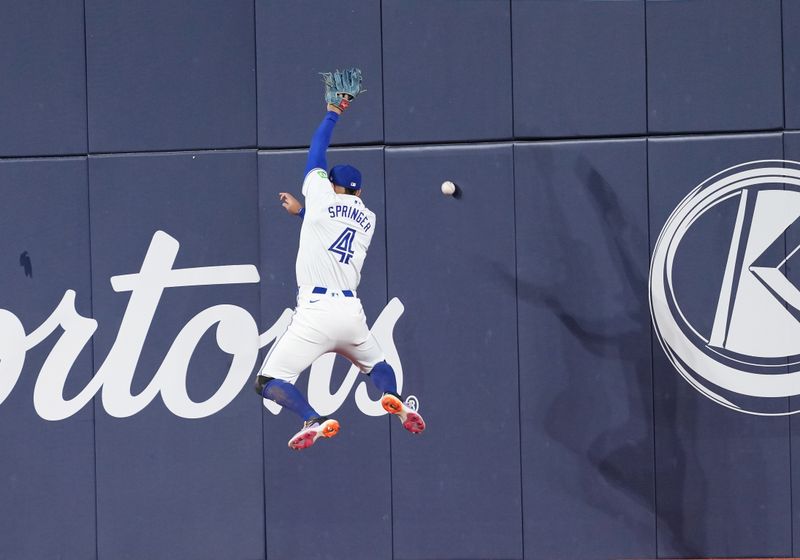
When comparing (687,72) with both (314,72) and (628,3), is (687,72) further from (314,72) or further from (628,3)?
(314,72)

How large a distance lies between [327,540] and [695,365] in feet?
10.5

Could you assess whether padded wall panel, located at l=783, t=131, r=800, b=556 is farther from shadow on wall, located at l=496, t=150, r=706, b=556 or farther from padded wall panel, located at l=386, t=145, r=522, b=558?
padded wall panel, located at l=386, t=145, r=522, b=558

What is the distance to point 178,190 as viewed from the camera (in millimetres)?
7777

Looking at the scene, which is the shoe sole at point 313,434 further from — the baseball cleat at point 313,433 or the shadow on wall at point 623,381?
the shadow on wall at point 623,381

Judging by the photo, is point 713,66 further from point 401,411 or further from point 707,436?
point 401,411

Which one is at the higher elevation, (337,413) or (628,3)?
(628,3)

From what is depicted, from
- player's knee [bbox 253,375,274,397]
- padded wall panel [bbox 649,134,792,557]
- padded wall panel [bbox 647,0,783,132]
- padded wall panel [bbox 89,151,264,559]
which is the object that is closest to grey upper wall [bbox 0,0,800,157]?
padded wall panel [bbox 647,0,783,132]

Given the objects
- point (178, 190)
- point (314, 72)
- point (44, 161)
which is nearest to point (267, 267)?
point (178, 190)

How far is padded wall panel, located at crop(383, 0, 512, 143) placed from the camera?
752 centimetres

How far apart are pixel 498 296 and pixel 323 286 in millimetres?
1928

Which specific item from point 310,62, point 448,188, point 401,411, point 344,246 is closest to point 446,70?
point 448,188

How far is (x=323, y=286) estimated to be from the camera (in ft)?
20.0

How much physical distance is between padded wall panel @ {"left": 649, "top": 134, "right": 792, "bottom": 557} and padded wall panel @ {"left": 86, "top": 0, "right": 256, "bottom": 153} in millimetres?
3353

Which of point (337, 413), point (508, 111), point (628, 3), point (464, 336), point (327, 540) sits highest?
point (628, 3)
